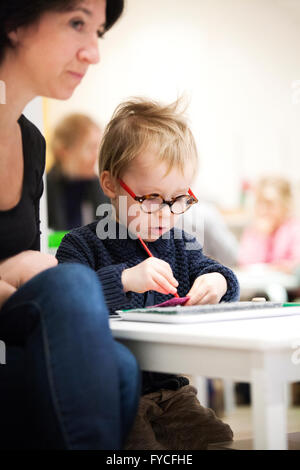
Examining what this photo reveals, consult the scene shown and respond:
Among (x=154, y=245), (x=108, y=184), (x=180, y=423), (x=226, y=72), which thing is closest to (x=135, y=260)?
(x=154, y=245)

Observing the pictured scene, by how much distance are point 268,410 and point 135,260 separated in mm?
551

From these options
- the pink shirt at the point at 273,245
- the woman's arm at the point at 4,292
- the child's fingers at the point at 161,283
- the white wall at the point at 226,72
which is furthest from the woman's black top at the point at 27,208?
the white wall at the point at 226,72

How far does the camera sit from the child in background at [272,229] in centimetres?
342

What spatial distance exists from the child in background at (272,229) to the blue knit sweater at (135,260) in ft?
7.12

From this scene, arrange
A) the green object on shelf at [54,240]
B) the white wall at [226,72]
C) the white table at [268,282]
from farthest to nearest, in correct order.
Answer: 1. the white wall at [226,72]
2. the white table at [268,282]
3. the green object on shelf at [54,240]

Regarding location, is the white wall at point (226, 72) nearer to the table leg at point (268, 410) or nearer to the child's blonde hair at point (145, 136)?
the child's blonde hair at point (145, 136)

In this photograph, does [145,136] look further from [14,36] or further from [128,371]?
[128,371]

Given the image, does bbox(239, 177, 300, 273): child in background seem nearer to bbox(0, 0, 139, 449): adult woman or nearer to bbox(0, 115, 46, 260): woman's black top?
bbox(0, 115, 46, 260): woman's black top

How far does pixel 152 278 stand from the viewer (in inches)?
40.3

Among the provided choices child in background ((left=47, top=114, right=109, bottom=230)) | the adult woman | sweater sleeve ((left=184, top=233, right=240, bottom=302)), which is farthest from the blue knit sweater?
child in background ((left=47, top=114, right=109, bottom=230))

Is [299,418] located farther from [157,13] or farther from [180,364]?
[157,13]

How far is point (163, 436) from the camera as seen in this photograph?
1095 millimetres
